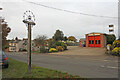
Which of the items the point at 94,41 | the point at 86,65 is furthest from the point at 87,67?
the point at 94,41

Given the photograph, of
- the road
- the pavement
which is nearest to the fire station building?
the pavement

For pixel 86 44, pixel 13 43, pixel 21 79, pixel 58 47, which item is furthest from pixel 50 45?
pixel 13 43

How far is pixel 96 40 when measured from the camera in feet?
94.4

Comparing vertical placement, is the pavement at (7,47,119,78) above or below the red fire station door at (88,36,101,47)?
below

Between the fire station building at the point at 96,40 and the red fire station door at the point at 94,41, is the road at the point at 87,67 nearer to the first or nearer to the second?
the fire station building at the point at 96,40

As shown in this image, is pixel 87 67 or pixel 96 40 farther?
pixel 96 40

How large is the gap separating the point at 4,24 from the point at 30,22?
8604 mm

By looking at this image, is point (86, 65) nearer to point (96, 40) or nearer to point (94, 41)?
point (96, 40)

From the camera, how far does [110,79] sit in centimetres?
489

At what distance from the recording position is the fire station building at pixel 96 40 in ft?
90.6

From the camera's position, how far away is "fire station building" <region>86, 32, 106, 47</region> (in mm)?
27603

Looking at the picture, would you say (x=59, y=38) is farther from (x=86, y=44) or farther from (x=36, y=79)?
(x=36, y=79)

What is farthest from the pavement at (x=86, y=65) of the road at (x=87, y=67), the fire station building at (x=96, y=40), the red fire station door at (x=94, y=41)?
the red fire station door at (x=94, y=41)

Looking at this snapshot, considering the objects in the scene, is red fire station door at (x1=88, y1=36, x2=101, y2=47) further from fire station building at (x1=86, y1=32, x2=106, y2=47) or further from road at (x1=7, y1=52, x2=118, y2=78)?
road at (x1=7, y1=52, x2=118, y2=78)
